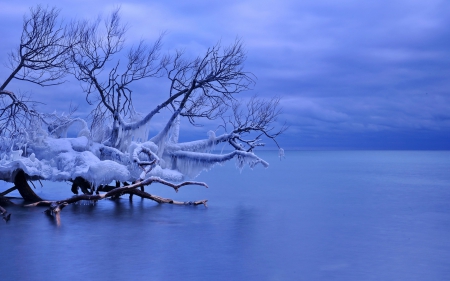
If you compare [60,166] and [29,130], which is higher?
[29,130]

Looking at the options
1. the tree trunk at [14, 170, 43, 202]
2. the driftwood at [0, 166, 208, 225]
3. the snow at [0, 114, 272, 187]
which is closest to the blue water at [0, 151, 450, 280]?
the driftwood at [0, 166, 208, 225]

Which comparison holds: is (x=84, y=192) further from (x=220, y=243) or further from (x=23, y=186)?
(x=220, y=243)

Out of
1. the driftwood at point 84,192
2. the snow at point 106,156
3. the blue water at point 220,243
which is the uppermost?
the snow at point 106,156

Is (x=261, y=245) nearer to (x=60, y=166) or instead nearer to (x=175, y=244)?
(x=175, y=244)

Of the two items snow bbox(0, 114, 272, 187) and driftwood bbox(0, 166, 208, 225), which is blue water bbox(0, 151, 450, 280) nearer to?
driftwood bbox(0, 166, 208, 225)

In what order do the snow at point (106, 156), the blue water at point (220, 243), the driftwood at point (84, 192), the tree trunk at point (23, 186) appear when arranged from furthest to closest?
the tree trunk at point (23, 186) → the snow at point (106, 156) → the driftwood at point (84, 192) → the blue water at point (220, 243)

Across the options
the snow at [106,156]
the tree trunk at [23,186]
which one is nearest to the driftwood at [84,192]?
the tree trunk at [23,186]

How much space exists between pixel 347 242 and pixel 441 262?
292 centimetres

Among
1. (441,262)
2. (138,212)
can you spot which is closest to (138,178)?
(138,212)

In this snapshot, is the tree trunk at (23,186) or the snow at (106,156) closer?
the snow at (106,156)

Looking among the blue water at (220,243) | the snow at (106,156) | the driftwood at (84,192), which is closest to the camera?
the blue water at (220,243)

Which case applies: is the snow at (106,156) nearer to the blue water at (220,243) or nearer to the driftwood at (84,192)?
the driftwood at (84,192)

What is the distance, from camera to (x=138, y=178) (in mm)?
18812

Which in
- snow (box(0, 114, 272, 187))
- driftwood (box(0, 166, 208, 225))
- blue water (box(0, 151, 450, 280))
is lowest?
blue water (box(0, 151, 450, 280))
